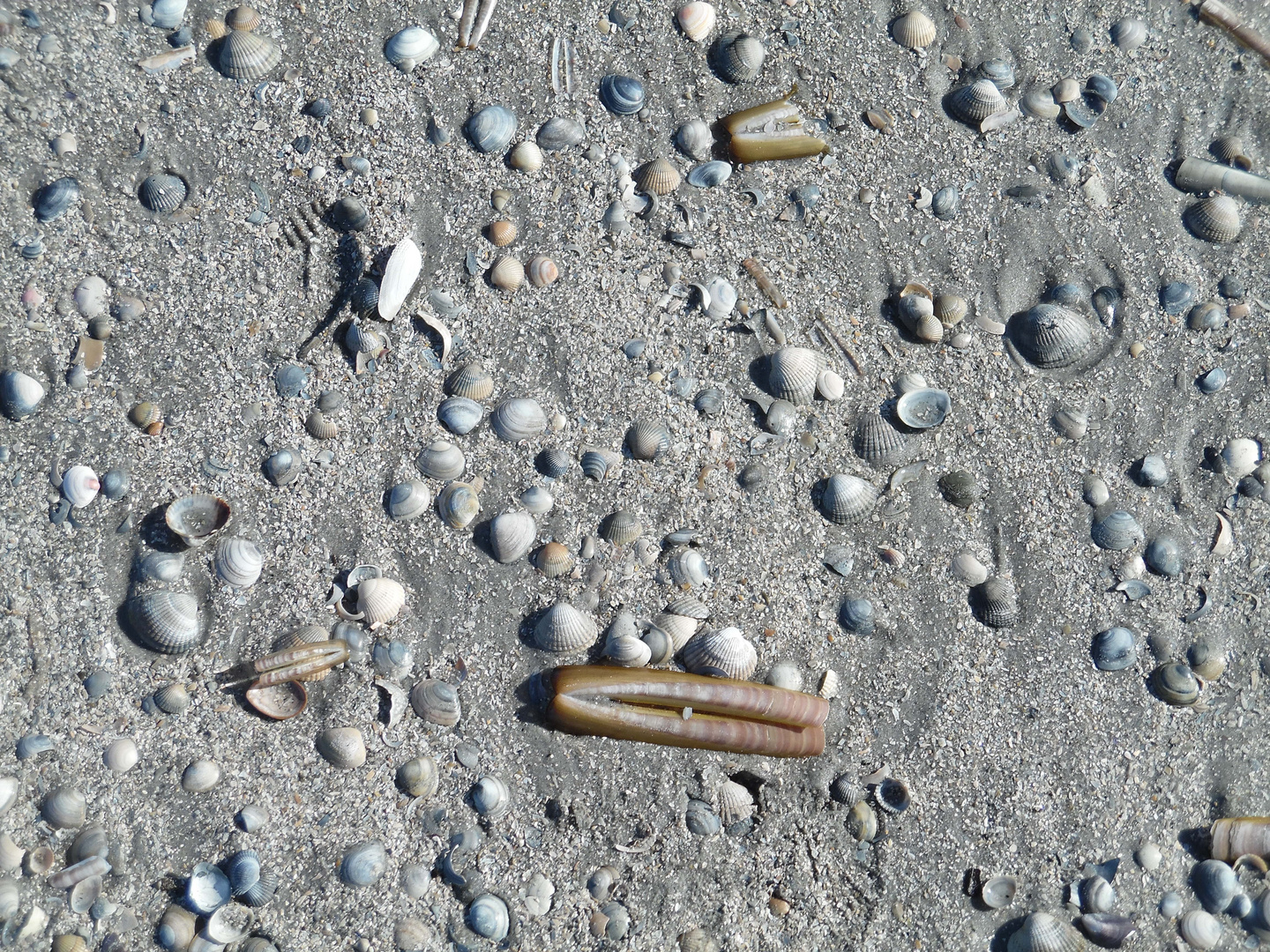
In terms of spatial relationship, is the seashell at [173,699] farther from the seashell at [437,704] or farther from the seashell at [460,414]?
the seashell at [460,414]


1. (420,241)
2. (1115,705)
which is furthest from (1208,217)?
(420,241)

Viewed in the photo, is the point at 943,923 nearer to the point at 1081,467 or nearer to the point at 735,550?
the point at 735,550

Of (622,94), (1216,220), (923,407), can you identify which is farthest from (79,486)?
(1216,220)

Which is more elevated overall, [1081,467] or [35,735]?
[1081,467]

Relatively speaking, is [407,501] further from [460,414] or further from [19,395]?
[19,395]

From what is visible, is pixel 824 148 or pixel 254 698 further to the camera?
pixel 824 148

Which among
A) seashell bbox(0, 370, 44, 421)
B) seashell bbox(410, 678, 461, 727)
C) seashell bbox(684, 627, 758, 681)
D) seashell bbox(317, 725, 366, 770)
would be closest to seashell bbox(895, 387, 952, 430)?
seashell bbox(684, 627, 758, 681)
